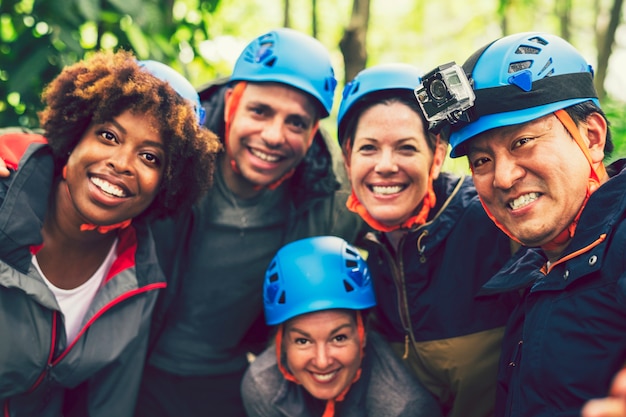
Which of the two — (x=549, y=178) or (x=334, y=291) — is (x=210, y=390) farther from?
(x=549, y=178)

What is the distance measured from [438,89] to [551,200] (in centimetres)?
79

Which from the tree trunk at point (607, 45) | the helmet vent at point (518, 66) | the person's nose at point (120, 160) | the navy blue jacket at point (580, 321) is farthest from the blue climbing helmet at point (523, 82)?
the tree trunk at point (607, 45)

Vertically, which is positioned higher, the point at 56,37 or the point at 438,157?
the point at 56,37

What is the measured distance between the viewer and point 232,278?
482cm

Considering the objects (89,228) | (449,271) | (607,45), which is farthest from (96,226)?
(607,45)

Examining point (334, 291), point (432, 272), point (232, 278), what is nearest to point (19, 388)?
point (232, 278)

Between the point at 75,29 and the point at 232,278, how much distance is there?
2.42 metres

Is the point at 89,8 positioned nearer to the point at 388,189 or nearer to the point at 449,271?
the point at 388,189

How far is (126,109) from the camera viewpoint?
384 centimetres

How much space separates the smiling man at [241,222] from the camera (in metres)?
4.73

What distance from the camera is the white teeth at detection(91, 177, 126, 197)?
3.76m

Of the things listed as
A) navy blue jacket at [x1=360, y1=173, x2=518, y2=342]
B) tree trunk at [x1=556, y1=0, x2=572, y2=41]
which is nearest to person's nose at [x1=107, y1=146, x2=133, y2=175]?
navy blue jacket at [x1=360, y1=173, x2=518, y2=342]

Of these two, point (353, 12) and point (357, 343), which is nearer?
point (357, 343)

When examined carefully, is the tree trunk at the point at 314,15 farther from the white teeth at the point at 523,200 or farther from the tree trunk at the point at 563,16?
the white teeth at the point at 523,200
